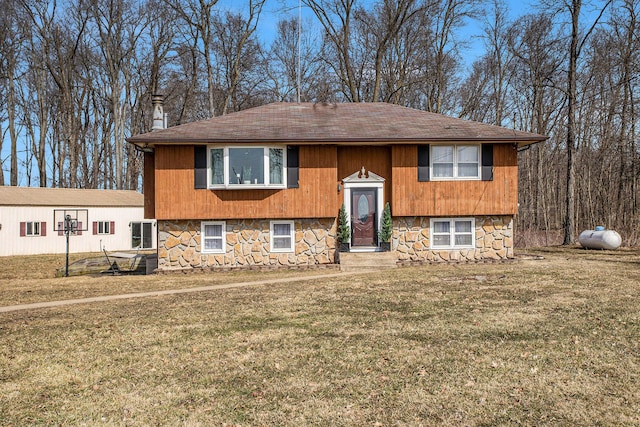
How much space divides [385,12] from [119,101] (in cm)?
1838

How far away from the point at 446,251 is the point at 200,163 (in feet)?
26.7

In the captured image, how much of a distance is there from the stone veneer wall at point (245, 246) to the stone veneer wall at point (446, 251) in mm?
2159

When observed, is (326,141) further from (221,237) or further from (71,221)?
(71,221)

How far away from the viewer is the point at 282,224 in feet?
53.9

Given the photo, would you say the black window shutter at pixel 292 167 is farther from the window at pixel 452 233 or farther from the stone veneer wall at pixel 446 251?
the window at pixel 452 233

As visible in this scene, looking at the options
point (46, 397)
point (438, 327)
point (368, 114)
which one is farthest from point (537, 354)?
point (368, 114)

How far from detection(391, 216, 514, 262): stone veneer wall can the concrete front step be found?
766 millimetres

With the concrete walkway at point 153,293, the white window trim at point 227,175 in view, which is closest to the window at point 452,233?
the concrete walkway at point 153,293

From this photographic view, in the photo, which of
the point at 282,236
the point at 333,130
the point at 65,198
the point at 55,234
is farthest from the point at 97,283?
the point at 65,198

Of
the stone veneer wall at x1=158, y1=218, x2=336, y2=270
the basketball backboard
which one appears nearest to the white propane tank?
the stone veneer wall at x1=158, y1=218, x2=336, y2=270

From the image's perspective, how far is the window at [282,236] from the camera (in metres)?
16.4

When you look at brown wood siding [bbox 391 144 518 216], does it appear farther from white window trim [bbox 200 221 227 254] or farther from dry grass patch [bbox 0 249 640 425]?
dry grass patch [bbox 0 249 640 425]

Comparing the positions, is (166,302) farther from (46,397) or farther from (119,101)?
(119,101)

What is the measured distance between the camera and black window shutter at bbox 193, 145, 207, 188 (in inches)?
628
